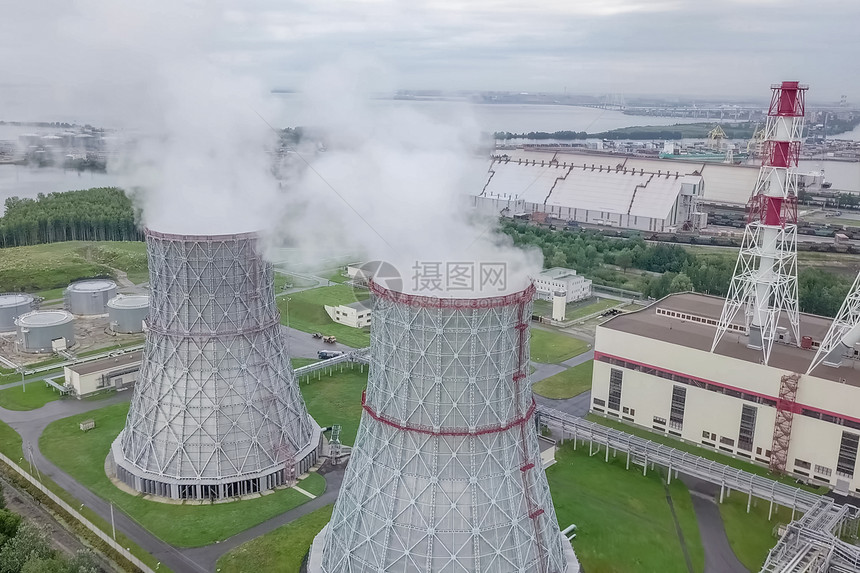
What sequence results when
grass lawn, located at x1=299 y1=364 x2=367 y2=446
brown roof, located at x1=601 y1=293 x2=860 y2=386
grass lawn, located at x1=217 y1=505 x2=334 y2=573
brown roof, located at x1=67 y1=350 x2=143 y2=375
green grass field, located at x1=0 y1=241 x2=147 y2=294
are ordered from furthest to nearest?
green grass field, located at x1=0 y1=241 x2=147 y2=294 → brown roof, located at x1=67 y1=350 x2=143 y2=375 → grass lawn, located at x1=299 y1=364 x2=367 y2=446 → brown roof, located at x1=601 y1=293 x2=860 y2=386 → grass lawn, located at x1=217 y1=505 x2=334 y2=573

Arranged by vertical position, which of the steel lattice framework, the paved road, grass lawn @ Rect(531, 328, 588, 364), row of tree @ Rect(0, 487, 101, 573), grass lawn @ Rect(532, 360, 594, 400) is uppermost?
the steel lattice framework

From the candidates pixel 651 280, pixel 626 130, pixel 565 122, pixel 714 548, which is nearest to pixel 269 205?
pixel 714 548

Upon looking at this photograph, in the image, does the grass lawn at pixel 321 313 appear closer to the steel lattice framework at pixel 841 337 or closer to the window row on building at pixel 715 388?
the window row on building at pixel 715 388

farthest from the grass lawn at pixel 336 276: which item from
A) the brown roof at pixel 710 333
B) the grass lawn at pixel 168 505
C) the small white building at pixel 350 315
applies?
the grass lawn at pixel 168 505

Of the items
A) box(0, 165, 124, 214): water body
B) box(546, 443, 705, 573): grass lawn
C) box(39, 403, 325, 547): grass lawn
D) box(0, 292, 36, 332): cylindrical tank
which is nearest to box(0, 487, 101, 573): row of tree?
box(39, 403, 325, 547): grass lawn

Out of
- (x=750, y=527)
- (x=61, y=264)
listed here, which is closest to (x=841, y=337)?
(x=750, y=527)

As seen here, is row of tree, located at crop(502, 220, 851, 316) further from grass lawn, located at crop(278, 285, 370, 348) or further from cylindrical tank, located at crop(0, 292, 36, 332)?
cylindrical tank, located at crop(0, 292, 36, 332)
